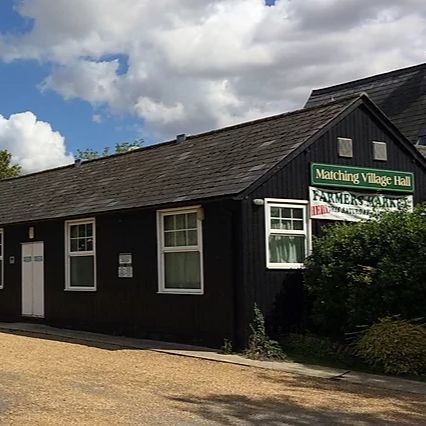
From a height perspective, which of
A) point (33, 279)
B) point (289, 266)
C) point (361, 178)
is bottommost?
point (33, 279)

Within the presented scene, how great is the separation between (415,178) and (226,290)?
5845mm

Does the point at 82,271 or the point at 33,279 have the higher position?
the point at 82,271

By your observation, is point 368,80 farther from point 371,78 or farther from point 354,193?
point 354,193

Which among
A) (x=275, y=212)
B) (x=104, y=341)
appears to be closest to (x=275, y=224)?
(x=275, y=212)

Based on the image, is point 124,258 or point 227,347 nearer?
point 227,347

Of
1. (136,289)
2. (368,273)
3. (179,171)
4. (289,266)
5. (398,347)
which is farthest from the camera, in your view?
(179,171)

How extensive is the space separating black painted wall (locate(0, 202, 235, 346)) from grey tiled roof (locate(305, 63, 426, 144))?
15.2 m

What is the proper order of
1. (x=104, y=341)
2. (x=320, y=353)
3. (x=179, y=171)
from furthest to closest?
(x=179, y=171), (x=104, y=341), (x=320, y=353)

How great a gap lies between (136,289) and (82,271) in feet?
8.11

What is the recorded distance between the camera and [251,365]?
40.5ft

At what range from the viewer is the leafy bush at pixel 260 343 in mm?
13219

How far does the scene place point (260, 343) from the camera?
13477mm

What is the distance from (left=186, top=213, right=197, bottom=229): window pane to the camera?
1471 centimetres

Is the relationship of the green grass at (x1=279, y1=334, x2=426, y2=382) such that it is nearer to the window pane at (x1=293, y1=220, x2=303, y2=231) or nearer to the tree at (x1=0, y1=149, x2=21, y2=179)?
the window pane at (x1=293, y1=220, x2=303, y2=231)
